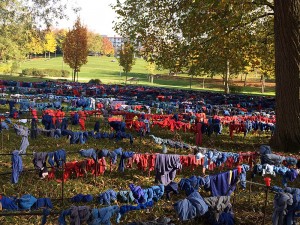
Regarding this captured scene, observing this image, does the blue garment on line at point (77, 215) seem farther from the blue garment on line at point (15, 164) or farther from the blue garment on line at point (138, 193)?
the blue garment on line at point (15, 164)

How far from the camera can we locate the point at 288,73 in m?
12.9

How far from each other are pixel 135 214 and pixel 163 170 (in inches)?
69.2

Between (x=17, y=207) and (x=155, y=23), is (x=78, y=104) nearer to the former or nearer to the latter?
(x=155, y=23)

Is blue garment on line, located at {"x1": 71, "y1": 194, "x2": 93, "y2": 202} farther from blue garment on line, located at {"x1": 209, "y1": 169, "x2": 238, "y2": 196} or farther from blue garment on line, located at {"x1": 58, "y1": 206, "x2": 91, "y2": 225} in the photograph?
blue garment on line, located at {"x1": 209, "y1": 169, "x2": 238, "y2": 196}

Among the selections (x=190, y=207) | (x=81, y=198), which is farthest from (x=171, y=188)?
(x=190, y=207)

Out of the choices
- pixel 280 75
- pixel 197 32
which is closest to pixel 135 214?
pixel 280 75

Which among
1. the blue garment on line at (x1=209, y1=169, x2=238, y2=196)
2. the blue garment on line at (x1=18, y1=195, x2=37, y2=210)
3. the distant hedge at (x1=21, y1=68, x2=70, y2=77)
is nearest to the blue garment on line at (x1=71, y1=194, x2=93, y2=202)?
the blue garment on line at (x1=18, y1=195, x2=37, y2=210)

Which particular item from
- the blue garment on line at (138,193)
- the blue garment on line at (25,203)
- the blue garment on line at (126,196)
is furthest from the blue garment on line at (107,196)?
the blue garment on line at (25,203)

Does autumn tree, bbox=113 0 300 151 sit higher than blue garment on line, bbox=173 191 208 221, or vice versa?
autumn tree, bbox=113 0 300 151

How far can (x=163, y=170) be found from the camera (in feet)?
30.0

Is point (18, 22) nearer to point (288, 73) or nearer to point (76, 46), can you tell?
point (76, 46)

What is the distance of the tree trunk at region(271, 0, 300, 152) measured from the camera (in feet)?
41.5

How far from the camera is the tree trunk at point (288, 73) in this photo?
12.6 m

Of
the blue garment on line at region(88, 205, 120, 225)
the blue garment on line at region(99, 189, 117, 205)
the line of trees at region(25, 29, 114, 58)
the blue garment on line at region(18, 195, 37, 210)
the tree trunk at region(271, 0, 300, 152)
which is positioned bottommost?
the blue garment on line at region(99, 189, 117, 205)
